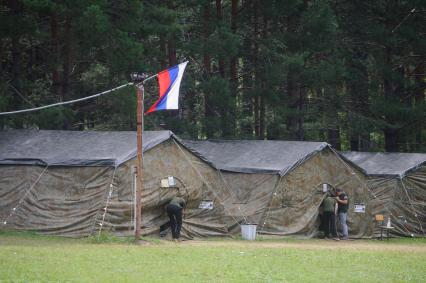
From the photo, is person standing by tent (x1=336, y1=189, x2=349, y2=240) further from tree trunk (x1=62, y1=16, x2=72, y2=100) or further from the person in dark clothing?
tree trunk (x1=62, y1=16, x2=72, y2=100)

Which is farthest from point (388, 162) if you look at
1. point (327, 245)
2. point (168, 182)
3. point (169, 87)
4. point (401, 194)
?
point (169, 87)

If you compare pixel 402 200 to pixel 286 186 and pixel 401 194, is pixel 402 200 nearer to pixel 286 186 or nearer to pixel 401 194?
pixel 401 194

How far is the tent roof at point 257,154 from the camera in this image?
25203 millimetres

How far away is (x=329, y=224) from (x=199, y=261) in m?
9.51

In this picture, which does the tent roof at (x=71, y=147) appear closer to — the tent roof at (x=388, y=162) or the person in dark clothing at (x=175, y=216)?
the person in dark clothing at (x=175, y=216)

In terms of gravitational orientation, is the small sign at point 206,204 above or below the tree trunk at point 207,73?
below

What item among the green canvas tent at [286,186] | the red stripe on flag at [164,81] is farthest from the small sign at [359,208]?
the red stripe on flag at [164,81]

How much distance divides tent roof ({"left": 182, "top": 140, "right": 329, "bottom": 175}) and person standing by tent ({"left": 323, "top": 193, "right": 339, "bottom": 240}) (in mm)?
1519

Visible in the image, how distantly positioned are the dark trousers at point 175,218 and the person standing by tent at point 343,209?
560 centimetres

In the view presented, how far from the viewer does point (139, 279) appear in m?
13.8

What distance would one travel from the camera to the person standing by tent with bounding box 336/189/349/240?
25281mm

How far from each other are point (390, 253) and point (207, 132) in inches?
635

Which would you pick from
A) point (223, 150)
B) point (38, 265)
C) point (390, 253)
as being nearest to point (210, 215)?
point (223, 150)

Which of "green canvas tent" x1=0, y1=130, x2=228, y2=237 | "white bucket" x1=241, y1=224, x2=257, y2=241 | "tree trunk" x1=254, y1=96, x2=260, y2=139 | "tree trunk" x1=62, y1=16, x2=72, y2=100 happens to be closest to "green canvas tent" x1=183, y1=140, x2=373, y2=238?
"green canvas tent" x1=0, y1=130, x2=228, y2=237
